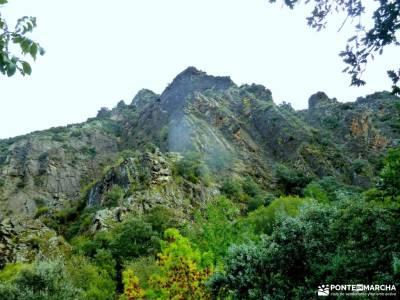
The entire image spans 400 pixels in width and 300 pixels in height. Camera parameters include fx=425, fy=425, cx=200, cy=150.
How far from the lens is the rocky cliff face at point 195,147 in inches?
2311

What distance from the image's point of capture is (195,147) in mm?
71500

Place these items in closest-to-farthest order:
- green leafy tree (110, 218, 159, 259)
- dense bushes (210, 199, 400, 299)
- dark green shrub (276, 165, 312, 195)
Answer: dense bushes (210, 199, 400, 299) → green leafy tree (110, 218, 159, 259) → dark green shrub (276, 165, 312, 195)

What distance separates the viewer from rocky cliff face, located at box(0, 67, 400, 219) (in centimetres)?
5869

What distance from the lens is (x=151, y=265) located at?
30.2 meters

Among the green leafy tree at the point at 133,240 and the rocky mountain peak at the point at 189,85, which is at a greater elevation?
the rocky mountain peak at the point at 189,85

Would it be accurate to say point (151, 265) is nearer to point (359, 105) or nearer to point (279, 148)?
point (279, 148)

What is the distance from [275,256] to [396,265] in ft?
14.2

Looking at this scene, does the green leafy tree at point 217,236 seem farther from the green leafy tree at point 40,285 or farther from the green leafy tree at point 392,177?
the green leafy tree at point 392,177

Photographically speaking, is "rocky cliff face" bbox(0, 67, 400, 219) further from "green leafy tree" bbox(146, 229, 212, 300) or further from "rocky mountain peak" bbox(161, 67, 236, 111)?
"green leafy tree" bbox(146, 229, 212, 300)

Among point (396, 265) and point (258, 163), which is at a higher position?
point (258, 163)

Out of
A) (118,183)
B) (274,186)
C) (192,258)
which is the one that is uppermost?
(274,186)

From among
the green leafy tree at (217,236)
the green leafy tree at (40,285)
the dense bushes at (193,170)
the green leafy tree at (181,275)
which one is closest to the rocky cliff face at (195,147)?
the dense bushes at (193,170)

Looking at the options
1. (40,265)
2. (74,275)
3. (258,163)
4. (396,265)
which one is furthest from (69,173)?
(396,265)

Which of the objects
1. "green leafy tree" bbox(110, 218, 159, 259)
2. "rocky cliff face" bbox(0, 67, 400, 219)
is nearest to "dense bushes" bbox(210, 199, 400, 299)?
"green leafy tree" bbox(110, 218, 159, 259)
